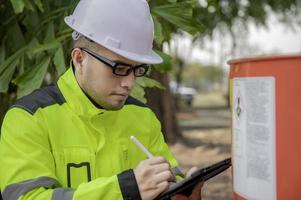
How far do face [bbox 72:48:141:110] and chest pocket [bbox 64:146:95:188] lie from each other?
0.17 meters

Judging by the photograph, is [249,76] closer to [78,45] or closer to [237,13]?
[78,45]

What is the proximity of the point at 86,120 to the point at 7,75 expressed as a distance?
1.18 m

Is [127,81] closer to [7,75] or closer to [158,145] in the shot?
[158,145]

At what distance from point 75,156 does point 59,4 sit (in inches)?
53.8

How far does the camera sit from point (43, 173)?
172cm

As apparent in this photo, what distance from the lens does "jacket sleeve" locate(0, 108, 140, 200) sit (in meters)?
1.62

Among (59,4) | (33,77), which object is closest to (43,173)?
(33,77)

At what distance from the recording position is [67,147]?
184cm

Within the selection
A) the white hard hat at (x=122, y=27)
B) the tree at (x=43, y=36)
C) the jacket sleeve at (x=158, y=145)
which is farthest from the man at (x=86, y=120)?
the tree at (x=43, y=36)

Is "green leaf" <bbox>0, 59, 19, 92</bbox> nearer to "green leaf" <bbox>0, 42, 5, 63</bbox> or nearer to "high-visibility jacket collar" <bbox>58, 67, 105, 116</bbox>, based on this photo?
"green leaf" <bbox>0, 42, 5, 63</bbox>

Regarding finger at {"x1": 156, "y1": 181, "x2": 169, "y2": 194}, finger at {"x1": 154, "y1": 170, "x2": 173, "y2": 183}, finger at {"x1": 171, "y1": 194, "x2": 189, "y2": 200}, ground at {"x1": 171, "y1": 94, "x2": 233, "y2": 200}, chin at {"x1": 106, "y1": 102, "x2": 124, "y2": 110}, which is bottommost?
ground at {"x1": 171, "y1": 94, "x2": 233, "y2": 200}

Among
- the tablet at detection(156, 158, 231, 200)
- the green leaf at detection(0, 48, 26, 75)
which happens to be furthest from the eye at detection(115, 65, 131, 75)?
the green leaf at detection(0, 48, 26, 75)

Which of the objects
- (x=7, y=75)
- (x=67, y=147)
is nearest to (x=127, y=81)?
(x=67, y=147)

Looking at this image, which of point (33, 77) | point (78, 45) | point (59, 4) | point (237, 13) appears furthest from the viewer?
point (237, 13)
